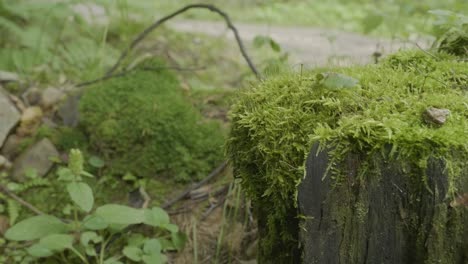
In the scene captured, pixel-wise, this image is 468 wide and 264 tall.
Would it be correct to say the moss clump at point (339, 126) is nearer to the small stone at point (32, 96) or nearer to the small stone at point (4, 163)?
the small stone at point (4, 163)

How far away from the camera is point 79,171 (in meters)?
2.53

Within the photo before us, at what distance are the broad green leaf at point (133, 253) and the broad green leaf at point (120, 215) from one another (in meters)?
0.16

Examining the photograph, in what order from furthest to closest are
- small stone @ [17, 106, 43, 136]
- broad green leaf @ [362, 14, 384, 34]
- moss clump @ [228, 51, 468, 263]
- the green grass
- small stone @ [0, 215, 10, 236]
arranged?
the green grass < broad green leaf @ [362, 14, 384, 34] < small stone @ [17, 106, 43, 136] < small stone @ [0, 215, 10, 236] < moss clump @ [228, 51, 468, 263]

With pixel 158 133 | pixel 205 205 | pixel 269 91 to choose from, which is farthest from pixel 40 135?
pixel 269 91

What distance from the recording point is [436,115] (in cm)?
165

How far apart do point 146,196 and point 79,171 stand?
2.29ft

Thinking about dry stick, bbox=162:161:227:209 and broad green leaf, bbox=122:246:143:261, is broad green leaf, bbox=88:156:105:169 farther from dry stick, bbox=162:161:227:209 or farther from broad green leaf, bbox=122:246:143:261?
broad green leaf, bbox=122:246:143:261

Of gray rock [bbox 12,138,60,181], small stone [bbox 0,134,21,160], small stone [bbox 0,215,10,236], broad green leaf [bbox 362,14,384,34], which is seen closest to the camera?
small stone [bbox 0,215,10,236]

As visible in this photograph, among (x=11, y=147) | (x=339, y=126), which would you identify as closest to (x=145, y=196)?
(x=11, y=147)

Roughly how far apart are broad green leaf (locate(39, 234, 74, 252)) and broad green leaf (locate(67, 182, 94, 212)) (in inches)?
8.4

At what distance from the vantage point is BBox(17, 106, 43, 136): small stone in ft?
12.1

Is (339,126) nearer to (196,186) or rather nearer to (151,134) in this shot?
(196,186)

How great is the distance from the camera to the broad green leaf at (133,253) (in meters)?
2.52

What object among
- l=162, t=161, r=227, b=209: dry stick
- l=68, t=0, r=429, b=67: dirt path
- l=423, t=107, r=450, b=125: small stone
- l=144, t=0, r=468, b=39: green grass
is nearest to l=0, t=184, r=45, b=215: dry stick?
l=162, t=161, r=227, b=209: dry stick
